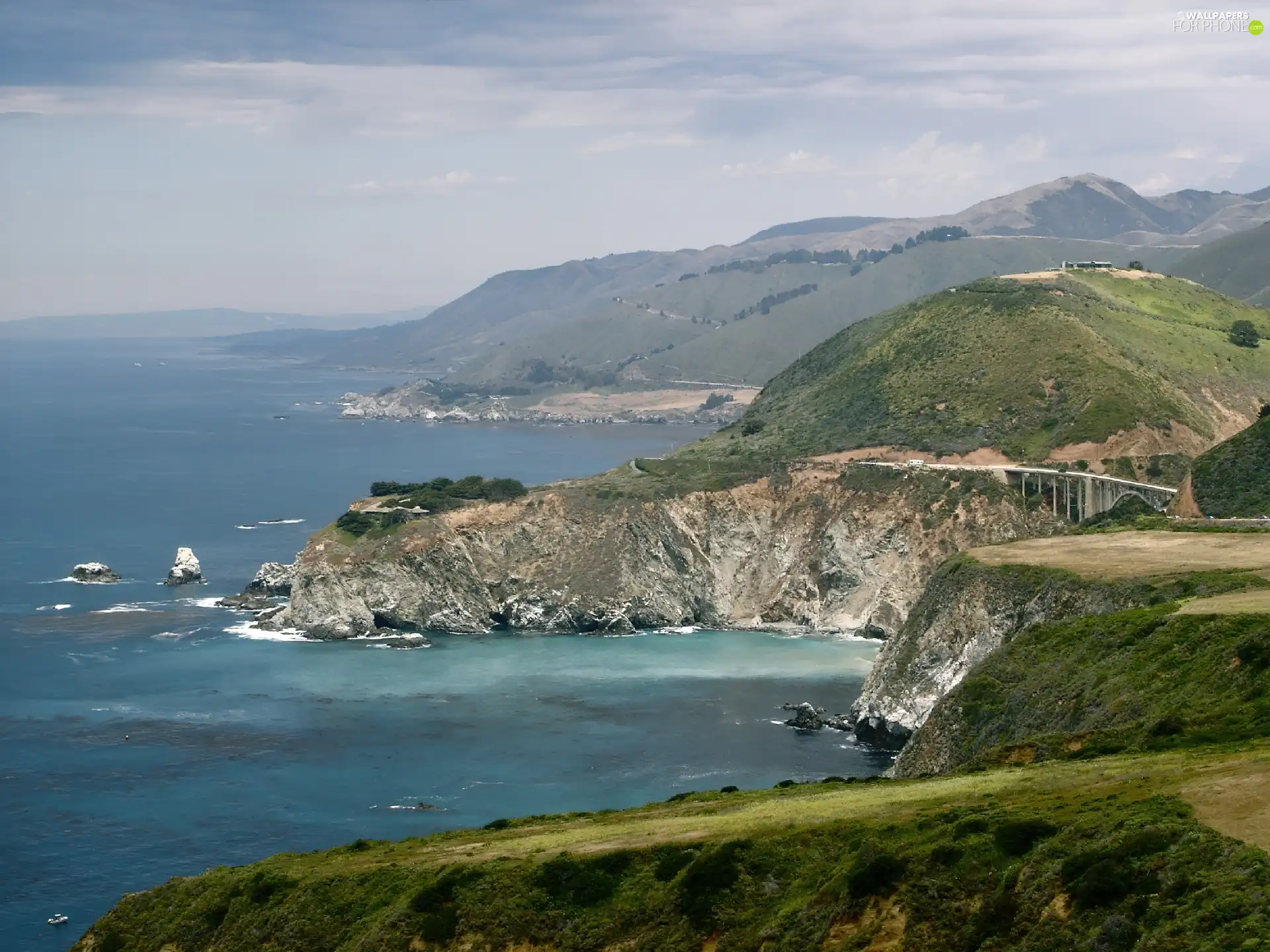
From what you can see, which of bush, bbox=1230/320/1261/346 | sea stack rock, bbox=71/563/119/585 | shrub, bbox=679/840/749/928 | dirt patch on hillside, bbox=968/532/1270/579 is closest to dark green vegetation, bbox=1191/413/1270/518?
dirt patch on hillside, bbox=968/532/1270/579

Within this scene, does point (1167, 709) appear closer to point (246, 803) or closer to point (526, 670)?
point (246, 803)

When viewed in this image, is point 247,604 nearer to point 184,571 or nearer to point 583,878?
point 184,571

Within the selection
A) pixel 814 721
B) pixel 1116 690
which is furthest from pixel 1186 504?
pixel 1116 690

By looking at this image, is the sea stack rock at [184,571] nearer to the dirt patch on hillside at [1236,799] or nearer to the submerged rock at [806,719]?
the submerged rock at [806,719]

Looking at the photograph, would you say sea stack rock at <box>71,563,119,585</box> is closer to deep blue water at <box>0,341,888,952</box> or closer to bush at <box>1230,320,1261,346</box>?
deep blue water at <box>0,341,888,952</box>

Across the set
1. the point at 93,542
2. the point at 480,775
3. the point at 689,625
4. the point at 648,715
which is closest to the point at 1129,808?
the point at 480,775

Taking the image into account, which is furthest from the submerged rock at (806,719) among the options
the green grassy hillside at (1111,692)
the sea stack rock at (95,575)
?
the sea stack rock at (95,575)
